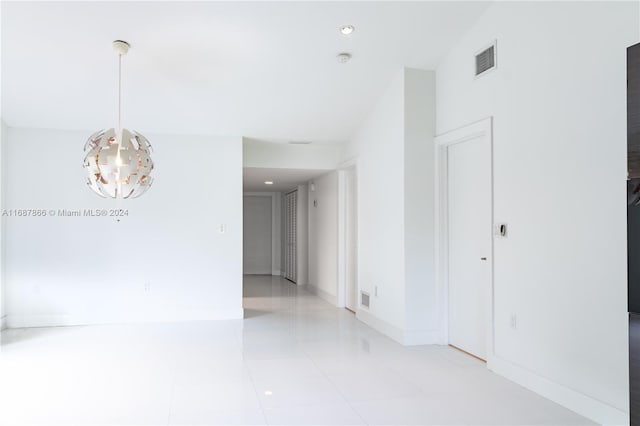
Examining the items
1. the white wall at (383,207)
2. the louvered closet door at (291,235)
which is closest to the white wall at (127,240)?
the white wall at (383,207)

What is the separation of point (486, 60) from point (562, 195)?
159 centimetres

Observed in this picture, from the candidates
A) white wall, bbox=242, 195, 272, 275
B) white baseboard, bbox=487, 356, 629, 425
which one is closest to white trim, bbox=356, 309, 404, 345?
white baseboard, bbox=487, 356, 629, 425

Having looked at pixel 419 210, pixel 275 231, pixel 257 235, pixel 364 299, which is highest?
pixel 419 210

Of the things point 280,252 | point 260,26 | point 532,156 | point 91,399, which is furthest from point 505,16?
point 280,252

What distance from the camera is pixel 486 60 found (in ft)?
Result: 14.7

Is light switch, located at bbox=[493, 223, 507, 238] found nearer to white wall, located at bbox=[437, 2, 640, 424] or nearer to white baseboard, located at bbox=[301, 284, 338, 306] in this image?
white wall, located at bbox=[437, 2, 640, 424]

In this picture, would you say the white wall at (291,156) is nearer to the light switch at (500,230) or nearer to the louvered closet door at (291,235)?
the louvered closet door at (291,235)

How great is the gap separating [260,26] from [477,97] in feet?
6.84

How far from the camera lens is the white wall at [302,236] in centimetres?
1027

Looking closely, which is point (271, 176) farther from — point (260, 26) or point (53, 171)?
point (260, 26)

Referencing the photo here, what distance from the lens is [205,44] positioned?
15.4 feet

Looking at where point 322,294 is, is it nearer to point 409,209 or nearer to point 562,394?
point 409,209

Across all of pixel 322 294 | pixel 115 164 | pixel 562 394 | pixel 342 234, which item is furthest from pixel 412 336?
pixel 322 294

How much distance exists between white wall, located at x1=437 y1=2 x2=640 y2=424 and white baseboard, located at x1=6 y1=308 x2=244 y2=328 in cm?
385
